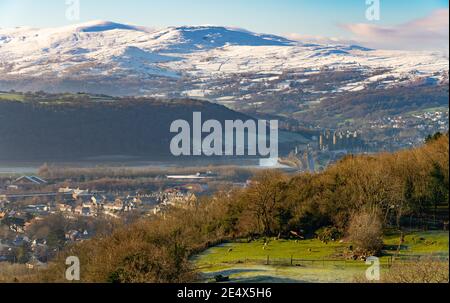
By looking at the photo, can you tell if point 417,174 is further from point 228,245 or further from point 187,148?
point 187,148

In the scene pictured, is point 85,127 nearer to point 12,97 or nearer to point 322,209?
point 12,97

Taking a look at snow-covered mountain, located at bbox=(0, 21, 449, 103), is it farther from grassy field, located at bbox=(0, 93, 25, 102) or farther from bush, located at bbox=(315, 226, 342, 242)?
bush, located at bbox=(315, 226, 342, 242)

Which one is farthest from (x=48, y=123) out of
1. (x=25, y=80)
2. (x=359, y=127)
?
(x=25, y=80)

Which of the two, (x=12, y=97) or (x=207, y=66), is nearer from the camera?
(x=12, y=97)

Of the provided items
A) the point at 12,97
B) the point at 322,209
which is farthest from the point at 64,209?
the point at 12,97

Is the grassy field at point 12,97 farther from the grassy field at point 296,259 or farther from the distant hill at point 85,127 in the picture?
the grassy field at point 296,259

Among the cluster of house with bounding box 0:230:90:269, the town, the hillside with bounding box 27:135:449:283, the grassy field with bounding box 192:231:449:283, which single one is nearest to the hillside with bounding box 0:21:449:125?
the town

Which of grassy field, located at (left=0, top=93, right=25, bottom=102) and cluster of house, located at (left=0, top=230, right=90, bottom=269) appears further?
grassy field, located at (left=0, top=93, right=25, bottom=102)
